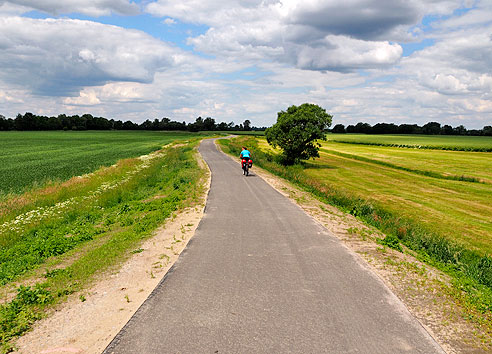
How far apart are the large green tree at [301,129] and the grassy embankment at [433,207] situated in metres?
2.38

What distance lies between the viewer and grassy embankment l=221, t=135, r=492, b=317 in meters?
8.79

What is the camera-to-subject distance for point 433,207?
62.6ft

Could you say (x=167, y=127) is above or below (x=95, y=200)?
above

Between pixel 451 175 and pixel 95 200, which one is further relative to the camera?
pixel 451 175

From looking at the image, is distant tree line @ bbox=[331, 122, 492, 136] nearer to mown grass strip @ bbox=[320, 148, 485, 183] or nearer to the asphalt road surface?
mown grass strip @ bbox=[320, 148, 485, 183]

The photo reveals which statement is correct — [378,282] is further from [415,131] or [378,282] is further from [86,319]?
[415,131]

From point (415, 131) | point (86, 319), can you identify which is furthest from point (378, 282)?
point (415, 131)

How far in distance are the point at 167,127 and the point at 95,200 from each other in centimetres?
17620

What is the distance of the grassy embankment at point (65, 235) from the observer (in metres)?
6.10

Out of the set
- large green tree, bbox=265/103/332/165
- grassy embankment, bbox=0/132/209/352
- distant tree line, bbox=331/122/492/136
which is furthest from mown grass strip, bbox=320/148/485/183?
distant tree line, bbox=331/122/492/136

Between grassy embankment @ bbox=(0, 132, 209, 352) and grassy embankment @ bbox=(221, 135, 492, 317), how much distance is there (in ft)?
26.9

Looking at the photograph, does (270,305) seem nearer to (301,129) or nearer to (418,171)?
(301,129)

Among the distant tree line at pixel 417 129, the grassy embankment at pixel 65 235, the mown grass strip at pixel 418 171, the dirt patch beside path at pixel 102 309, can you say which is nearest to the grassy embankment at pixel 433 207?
the mown grass strip at pixel 418 171

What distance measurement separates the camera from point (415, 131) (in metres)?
151
